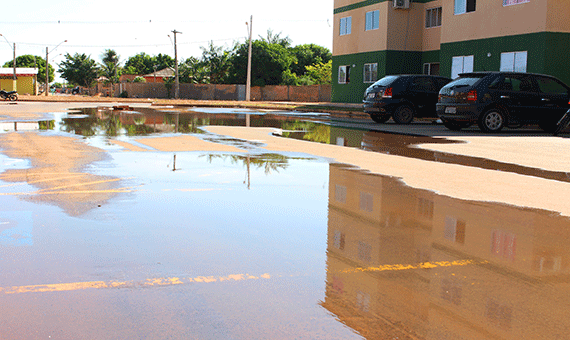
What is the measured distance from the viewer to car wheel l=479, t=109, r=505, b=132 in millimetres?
18673

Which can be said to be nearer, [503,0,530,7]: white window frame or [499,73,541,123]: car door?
[499,73,541,123]: car door

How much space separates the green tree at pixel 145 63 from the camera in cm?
12556

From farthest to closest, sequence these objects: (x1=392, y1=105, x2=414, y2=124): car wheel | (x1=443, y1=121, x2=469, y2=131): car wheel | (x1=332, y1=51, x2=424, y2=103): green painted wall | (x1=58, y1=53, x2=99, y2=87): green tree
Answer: (x1=58, y1=53, x2=99, y2=87): green tree → (x1=332, y1=51, x2=424, y2=103): green painted wall → (x1=392, y1=105, x2=414, y2=124): car wheel → (x1=443, y1=121, x2=469, y2=131): car wheel

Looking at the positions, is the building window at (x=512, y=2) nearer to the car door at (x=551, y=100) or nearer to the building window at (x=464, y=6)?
the building window at (x=464, y=6)

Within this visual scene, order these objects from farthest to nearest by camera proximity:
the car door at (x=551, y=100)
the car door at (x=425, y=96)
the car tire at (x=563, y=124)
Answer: the car door at (x=425, y=96) < the car door at (x=551, y=100) < the car tire at (x=563, y=124)

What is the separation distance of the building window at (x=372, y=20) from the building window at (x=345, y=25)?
2141mm

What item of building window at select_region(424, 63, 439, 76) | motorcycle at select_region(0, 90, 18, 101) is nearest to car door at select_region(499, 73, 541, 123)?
building window at select_region(424, 63, 439, 76)

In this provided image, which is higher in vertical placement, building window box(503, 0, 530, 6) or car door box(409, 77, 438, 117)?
building window box(503, 0, 530, 6)

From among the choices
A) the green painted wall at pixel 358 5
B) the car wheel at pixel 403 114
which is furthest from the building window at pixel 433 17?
the car wheel at pixel 403 114

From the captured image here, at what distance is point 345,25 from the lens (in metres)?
43.3

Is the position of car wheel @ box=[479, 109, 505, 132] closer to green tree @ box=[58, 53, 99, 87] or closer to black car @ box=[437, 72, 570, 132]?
black car @ box=[437, 72, 570, 132]

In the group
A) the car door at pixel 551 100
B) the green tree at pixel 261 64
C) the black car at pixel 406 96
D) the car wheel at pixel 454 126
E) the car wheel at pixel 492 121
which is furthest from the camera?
the green tree at pixel 261 64

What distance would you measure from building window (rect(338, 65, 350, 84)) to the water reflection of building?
36802mm

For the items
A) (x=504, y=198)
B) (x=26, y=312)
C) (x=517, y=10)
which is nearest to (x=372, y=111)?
(x=517, y=10)
